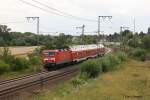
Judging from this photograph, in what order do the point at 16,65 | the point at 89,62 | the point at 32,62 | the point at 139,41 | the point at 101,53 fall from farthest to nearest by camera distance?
the point at 139,41 → the point at 101,53 → the point at 32,62 → the point at 16,65 → the point at 89,62

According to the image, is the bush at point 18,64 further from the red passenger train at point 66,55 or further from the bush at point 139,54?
the bush at point 139,54

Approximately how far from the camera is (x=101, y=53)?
74875mm

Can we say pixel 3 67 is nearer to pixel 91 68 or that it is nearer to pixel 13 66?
pixel 13 66

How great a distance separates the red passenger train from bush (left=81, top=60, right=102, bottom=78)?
285 inches

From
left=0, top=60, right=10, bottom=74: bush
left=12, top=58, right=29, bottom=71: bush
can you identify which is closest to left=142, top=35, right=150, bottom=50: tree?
left=12, top=58, right=29, bottom=71: bush

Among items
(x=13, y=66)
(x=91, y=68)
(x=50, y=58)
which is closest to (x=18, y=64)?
(x=13, y=66)

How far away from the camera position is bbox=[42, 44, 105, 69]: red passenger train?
150ft

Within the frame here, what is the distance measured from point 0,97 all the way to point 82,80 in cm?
1048

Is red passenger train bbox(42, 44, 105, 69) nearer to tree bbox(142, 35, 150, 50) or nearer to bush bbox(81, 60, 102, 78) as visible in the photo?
bush bbox(81, 60, 102, 78)

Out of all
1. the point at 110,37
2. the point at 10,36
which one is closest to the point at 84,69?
the point at 10,36

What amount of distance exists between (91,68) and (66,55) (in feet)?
36.7

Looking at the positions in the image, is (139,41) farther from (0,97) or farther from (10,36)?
(0,97)

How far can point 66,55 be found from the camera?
163ft

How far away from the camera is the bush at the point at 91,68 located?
3831 centimetres
